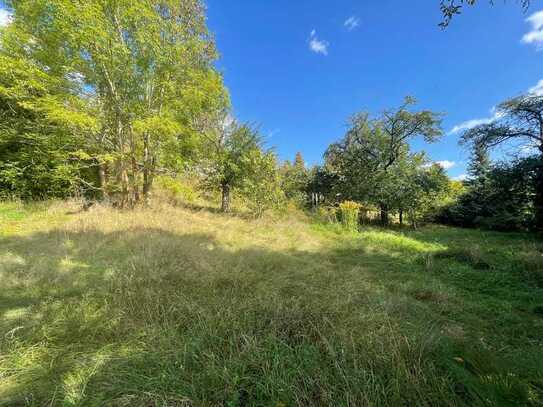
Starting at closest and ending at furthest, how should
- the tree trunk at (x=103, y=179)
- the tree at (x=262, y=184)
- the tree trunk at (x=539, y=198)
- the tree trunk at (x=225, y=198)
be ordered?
1. the tree trunk at (x=539, y=198)
2. the tree trunk at (x=103, y=179)
3. the tree at (x=262, y=184)
4. the tree trunk at (x=225, y=198)

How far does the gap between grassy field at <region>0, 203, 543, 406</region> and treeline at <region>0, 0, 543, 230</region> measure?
477cm

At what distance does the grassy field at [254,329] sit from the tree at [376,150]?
8.58m

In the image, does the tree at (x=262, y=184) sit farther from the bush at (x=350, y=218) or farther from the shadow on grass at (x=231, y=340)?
the shadow on grass at (x=231, y=340)

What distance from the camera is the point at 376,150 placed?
1430 cm

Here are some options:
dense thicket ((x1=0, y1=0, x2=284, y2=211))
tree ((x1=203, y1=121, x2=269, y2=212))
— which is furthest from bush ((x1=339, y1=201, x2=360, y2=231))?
tree ((x1=203, y1=121, x2=269, y2=212))

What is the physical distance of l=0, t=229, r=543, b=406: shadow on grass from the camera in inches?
59.9

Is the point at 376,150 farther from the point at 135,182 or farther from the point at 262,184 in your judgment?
the point at 135,182

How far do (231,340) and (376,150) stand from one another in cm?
1474

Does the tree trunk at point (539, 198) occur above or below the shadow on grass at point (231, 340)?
above

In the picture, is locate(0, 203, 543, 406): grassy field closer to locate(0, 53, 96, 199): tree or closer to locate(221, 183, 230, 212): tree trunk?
locate(0, 53, 96, 199): tree

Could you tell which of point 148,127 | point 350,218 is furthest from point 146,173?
point 350,218

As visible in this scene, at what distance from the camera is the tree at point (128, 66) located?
22.6ft

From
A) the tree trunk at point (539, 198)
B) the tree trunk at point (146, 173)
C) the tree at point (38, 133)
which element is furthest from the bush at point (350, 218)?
the tree at point (38, 133)

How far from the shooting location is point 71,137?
8.06m
